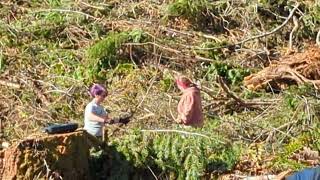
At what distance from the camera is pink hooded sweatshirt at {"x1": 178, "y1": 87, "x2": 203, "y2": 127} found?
37.2 feet

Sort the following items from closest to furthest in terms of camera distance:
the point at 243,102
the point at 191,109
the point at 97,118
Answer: the point at 97,118, the point at 191,109, the point at 243,102

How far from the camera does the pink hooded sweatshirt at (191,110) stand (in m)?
11.4

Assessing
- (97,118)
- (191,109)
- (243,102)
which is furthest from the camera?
(243,102)

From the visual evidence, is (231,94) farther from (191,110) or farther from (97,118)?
(97,118)

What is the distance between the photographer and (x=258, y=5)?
51.6ft

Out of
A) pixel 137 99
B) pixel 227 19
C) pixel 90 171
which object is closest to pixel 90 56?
pixel 137 99

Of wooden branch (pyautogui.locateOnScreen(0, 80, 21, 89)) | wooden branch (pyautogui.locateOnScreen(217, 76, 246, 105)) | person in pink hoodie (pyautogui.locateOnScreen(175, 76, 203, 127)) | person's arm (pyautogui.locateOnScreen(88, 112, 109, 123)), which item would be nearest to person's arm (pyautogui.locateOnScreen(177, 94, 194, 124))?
person in pink hoodie (pyautogui.locateOnScreen(175, 76, 203, 127))

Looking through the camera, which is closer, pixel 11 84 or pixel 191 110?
pixel 191 110

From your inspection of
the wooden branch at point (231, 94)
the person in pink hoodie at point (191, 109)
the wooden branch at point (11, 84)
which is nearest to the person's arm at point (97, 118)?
the person in pink hoodie at point (191, 109)

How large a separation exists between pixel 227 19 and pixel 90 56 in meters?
2.48

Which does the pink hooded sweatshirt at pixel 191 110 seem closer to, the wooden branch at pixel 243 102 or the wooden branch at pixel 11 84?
the wooden branch at pixel 243 102

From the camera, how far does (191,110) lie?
1138 cm

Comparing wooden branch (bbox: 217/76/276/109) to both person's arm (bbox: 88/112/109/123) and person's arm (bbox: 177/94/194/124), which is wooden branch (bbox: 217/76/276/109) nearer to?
person's arm (bbox: 177/94/194/124)

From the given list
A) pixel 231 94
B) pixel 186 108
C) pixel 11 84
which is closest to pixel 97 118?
pixel 186 108
